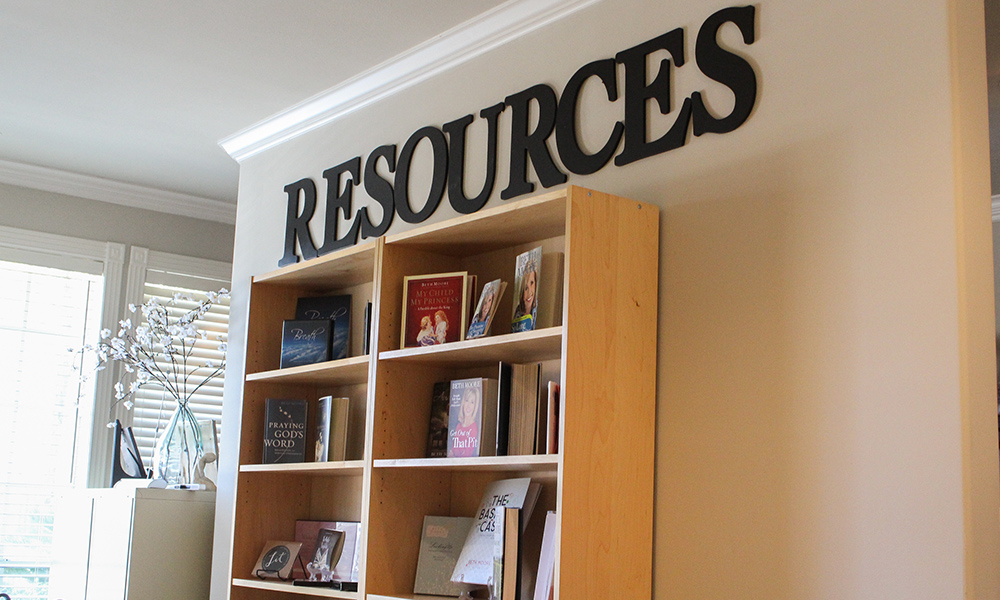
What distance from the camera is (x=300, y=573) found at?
3.26 m

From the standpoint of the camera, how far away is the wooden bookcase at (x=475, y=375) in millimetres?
2186

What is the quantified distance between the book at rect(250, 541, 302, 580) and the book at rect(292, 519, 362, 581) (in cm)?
4

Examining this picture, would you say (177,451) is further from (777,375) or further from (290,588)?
(777,375)

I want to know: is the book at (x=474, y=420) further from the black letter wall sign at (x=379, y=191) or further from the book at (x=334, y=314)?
the black letter wall sign at (x=379, y=191)

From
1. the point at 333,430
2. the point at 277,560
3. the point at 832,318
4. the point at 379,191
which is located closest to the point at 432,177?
the point at 379,191

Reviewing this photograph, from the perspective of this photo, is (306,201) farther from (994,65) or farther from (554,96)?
(994,65)

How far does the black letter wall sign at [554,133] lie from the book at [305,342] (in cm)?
37

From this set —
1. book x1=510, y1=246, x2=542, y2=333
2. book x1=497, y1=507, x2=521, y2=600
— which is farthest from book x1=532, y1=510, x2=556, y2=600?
book x1=510, y1=246, x2=542, y2=333

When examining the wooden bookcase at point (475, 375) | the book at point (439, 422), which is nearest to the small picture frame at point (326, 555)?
the wooden bookcase at point (475, 375)

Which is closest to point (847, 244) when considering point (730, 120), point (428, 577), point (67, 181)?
point (730, 120)

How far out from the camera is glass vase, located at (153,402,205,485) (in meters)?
4.02

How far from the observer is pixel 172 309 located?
503cm

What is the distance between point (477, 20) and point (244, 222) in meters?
1.59

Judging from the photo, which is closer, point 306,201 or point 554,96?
point 554,96
